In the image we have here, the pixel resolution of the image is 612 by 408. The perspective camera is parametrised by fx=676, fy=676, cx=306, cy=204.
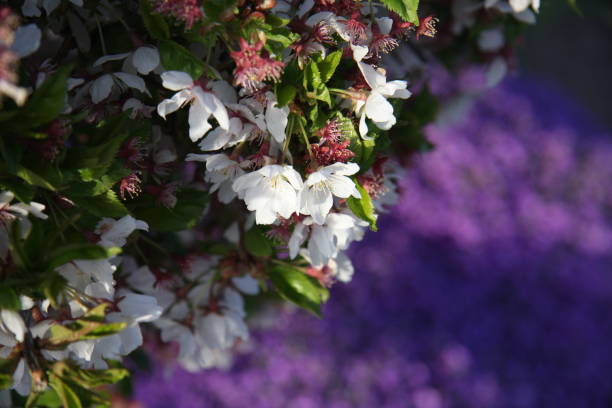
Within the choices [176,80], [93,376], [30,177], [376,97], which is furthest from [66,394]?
[376,97]

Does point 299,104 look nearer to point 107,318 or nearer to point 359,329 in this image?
point 107,318

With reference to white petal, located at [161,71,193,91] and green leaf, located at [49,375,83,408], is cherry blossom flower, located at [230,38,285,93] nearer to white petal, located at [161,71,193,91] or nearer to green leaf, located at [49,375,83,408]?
white petal, located at [161,71,193,91]

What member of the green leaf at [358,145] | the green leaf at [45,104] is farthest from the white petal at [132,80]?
the green leaf at [358,145]

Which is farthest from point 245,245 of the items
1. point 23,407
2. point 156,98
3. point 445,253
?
point 445,253

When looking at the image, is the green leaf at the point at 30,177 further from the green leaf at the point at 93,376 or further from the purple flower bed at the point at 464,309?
the purple flower bed at the point at 464,309

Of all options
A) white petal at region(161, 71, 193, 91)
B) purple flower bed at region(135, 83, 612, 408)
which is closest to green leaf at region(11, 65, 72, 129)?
white petal at region(161, 71, 193, 91)

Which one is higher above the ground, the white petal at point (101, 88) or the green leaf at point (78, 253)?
the white petal at point (101, 88)
